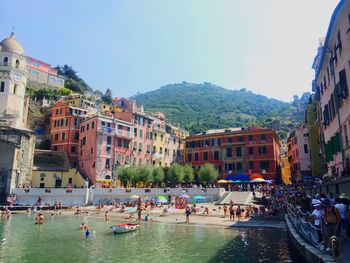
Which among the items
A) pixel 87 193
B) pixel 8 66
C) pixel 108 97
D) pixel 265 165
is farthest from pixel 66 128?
pixel 108 97

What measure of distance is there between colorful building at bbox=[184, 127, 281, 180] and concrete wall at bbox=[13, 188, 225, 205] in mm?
15058

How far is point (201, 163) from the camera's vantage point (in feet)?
222

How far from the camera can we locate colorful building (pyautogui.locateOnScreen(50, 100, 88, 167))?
6444cm

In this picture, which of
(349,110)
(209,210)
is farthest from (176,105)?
(349,110)

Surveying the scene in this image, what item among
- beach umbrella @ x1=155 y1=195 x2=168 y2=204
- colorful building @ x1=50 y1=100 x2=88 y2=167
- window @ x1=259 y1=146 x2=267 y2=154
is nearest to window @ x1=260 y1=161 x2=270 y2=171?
window @ x1=259 y1=146 x2=267 y2=154

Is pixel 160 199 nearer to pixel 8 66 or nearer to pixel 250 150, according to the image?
pixel 250 150

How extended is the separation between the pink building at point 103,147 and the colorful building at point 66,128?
2.21 m

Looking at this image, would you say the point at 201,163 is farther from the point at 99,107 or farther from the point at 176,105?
the point at 176,105

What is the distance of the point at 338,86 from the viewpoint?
22.0 m

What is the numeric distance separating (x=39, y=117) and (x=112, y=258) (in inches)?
2455

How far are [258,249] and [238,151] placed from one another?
4321 cm

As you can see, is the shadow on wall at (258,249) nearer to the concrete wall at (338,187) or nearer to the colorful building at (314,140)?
the concrete wall at (338,187)

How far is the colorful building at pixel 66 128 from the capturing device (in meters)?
64.4

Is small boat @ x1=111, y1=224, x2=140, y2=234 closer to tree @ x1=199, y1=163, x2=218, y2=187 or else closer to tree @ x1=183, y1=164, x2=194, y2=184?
tree @ x1=199, y1=163, x2=218, y2=187
